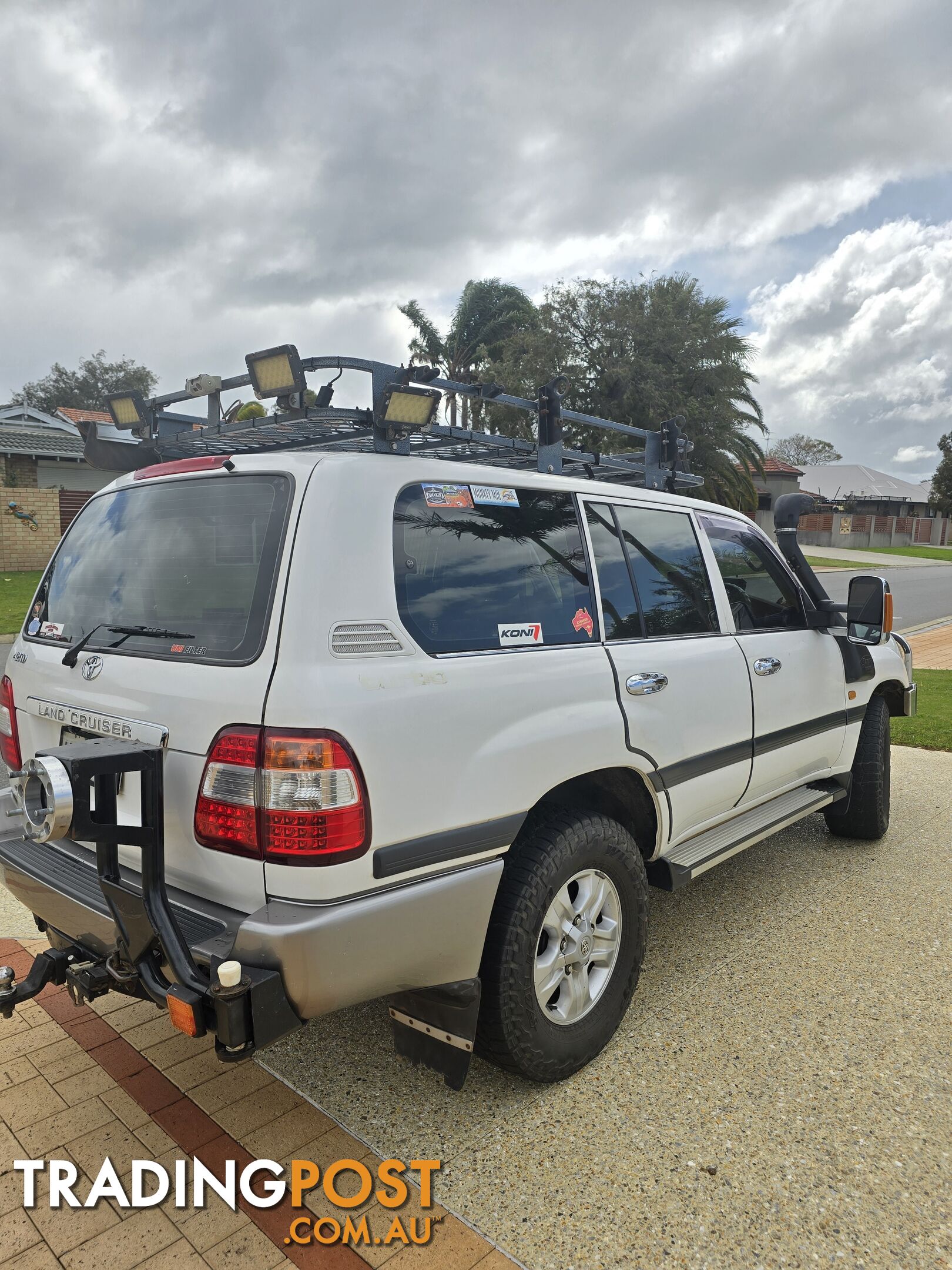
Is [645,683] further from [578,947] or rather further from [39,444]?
[39,444]

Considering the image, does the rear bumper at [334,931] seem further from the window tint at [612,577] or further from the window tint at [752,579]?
the window tint at [752,579]

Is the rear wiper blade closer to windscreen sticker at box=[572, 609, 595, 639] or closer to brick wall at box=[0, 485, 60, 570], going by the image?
windscreen sticker at box=[572, 609, 595, 639]

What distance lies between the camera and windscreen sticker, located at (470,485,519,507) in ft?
8.48

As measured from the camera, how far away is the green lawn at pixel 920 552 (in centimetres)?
4572

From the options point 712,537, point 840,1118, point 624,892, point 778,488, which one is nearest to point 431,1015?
point 624,892

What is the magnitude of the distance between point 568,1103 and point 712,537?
2249mm

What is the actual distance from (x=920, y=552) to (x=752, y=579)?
5231 cm

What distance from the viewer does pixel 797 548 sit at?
14.4 feet

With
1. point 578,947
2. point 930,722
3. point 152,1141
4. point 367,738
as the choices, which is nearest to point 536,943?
point 578,947

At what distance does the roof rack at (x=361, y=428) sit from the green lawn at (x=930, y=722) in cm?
365

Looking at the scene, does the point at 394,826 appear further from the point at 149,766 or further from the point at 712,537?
the point at 712,537

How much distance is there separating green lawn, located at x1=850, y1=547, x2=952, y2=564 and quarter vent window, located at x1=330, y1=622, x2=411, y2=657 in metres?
46.1

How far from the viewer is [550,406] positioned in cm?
400

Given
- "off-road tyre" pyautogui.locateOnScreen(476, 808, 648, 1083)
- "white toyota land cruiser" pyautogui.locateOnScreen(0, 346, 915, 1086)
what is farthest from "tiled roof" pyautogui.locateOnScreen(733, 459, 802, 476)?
"off-road tyre" pyautogui.locateOnScreen(476, 808, 648, 1083)
